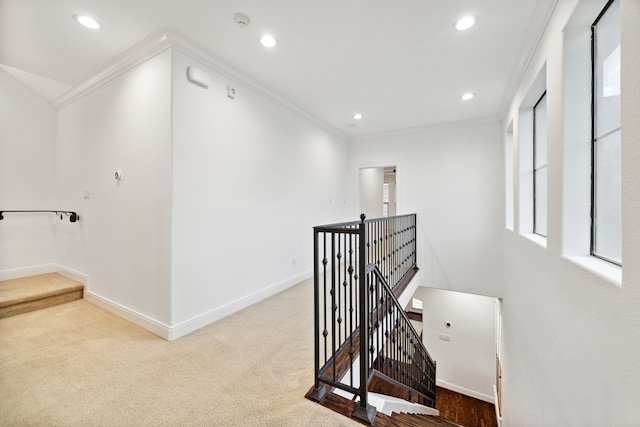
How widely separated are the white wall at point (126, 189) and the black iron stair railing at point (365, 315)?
1.55 meters

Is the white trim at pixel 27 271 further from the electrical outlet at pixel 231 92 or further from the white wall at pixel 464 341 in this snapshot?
the white wall at pixel 464 341

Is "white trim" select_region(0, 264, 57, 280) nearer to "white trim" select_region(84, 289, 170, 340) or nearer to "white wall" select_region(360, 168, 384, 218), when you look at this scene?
"white trim" select_region(84, 289, 170, 340)

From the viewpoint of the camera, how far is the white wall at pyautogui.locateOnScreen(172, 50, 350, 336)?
242 cm

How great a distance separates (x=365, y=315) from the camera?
1.63m

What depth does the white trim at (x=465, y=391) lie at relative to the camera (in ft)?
17.3

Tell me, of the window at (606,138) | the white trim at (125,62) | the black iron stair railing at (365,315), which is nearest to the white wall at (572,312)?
the window at (606,138)

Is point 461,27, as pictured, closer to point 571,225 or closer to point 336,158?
point 571,225

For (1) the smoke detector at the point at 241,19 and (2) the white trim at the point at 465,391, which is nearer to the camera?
(1) the smoke detector at the point at 241,19

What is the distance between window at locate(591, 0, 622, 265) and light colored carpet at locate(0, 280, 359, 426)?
5.87 feet

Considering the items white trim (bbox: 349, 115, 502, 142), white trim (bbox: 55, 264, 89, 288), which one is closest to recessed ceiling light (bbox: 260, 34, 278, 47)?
white trim (bbox: 349, 115, 502, 142)

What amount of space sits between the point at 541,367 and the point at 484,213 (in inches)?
120

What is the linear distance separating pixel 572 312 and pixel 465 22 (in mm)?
2336

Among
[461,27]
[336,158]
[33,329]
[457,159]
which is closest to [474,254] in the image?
[457,159]

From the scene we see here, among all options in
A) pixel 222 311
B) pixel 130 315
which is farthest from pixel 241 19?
pixel 130 315
